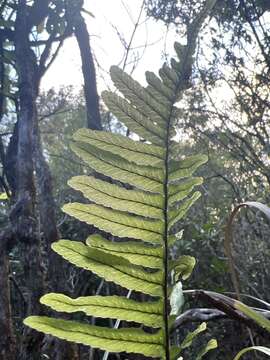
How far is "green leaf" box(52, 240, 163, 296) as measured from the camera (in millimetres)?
417

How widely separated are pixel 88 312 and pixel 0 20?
3.04 metres

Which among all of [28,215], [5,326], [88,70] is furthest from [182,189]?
[88,70]

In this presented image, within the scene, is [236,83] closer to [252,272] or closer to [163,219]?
[252,272]

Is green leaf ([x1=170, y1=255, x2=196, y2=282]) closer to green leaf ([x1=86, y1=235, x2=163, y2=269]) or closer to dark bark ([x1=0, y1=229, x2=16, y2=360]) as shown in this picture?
green leaf ([x1=86, y1=235, x2=163, y2=269])

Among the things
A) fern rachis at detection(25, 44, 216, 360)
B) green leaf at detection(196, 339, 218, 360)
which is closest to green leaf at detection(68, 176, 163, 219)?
fern rachis at detection(25, 44, 216, 360)

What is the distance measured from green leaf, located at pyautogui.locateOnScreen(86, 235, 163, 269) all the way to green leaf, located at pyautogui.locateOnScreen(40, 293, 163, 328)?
0.11 feet

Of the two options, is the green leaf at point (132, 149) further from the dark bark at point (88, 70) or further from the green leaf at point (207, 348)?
the dark bark at point (88, 70)

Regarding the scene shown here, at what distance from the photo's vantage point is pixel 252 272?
3787 millimetres

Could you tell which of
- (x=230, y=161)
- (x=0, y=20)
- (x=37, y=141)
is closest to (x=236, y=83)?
(x=230, y=161)

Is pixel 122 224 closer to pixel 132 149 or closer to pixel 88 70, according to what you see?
pixel 132 149

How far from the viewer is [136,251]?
0.44m

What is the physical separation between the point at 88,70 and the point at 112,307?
299 centimetres

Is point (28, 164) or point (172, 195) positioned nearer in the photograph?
point (172, 195)

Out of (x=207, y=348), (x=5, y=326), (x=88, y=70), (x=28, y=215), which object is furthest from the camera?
(x=88, y=70)
